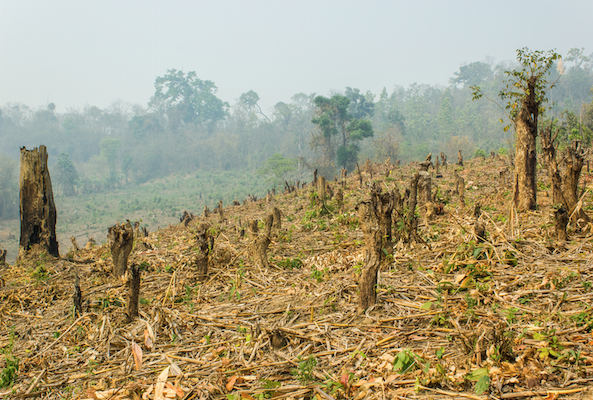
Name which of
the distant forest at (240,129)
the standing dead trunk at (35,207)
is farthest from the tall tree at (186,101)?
the standing dead trunk at (35,207)

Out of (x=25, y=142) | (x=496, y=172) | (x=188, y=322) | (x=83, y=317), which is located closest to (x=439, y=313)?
(x=188, y=322)

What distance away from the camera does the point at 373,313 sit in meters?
3.00

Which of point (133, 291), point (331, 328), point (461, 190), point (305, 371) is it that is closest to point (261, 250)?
point (133, 291)

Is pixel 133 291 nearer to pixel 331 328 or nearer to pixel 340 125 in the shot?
pixel 331 328

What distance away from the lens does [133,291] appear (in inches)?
139

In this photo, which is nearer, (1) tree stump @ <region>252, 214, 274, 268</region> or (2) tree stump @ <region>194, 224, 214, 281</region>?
(2) tree stump @ <region>194, 224, 214, 281</region>

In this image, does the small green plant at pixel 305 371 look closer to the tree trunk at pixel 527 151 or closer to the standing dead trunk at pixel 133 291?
the standing dead trunk at pixel 133 291

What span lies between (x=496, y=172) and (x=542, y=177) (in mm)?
2851

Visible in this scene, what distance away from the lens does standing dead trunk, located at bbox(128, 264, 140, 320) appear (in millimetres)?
3426

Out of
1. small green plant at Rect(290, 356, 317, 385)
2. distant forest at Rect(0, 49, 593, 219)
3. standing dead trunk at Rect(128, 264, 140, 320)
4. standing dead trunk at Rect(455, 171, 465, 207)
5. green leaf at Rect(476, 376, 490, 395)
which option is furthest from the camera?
distant forest at Rect(0, 49, 593, 219)

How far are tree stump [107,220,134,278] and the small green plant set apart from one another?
3.18m

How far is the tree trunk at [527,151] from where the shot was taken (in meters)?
6.24

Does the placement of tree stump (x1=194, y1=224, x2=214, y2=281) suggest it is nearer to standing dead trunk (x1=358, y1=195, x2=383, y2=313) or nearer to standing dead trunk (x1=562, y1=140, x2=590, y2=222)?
standing dead trunk (x1=358, y1=195, x2=383, y2=313)

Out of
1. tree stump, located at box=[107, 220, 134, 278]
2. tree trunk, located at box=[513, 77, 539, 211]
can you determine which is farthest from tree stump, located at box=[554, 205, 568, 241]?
tree stump, located at box=[107, 220, 134, 278]
